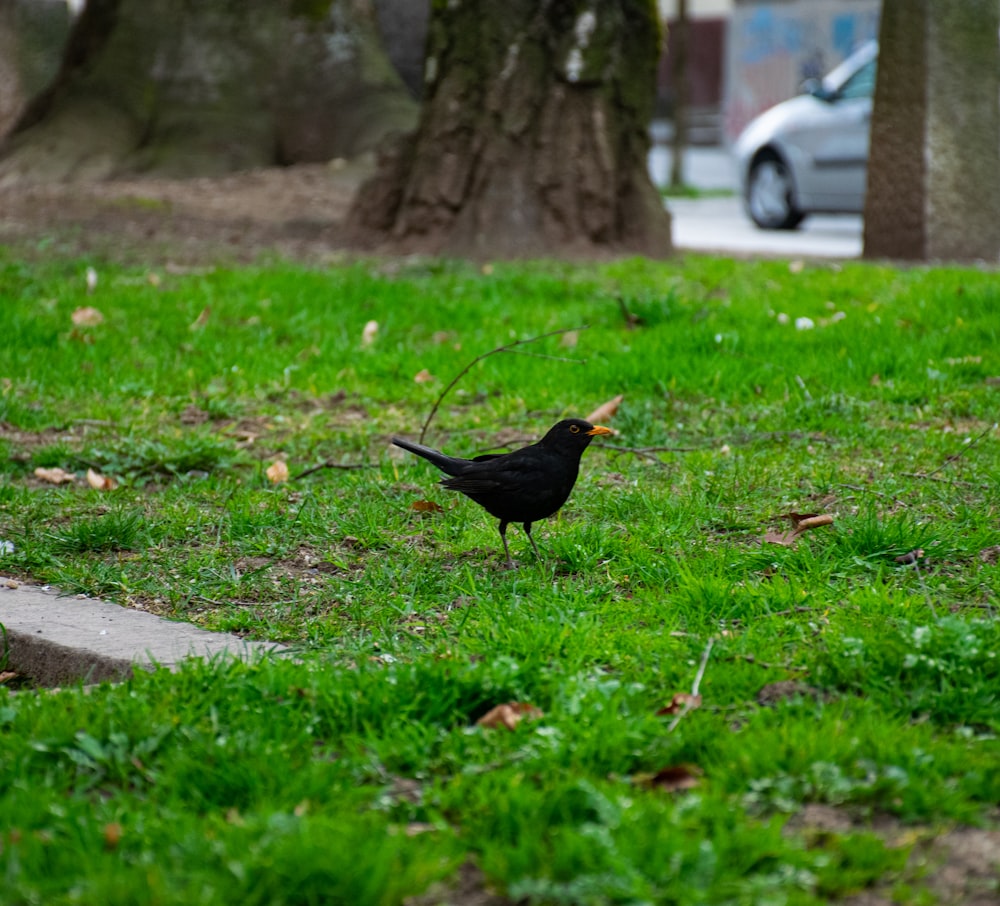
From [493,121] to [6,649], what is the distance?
6.55 meters

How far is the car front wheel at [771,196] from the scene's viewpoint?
614 inches

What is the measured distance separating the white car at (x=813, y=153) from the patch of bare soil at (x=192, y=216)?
5.32 metres

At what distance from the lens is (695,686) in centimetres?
297

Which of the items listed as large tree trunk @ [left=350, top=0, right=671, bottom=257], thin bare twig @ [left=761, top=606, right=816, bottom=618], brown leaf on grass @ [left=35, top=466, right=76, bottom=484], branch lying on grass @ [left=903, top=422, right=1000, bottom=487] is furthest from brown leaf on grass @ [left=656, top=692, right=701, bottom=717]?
large tree trunk @ [left=350, top=0, right=671, bottom=257]

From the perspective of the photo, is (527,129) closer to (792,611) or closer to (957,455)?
(957,455)

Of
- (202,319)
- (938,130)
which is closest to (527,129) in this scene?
(938,130)

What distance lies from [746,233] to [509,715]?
1306cm

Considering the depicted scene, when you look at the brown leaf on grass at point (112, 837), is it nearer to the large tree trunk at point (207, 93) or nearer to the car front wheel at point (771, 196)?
the large tree trunk at point (207, 93)

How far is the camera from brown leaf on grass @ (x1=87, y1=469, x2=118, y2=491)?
495cm

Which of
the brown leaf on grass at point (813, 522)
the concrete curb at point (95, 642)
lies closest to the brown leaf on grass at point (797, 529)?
the brown leaf on grass at point (813, 522)

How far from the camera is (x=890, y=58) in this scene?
30.9 feet

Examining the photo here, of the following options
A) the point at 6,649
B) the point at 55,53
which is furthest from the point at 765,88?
the point at 6,649

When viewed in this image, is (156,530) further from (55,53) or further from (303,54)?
(55,53)

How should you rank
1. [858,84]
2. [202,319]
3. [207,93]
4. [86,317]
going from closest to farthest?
[86,317] < [202,319] < [207,93] < [858,84]
